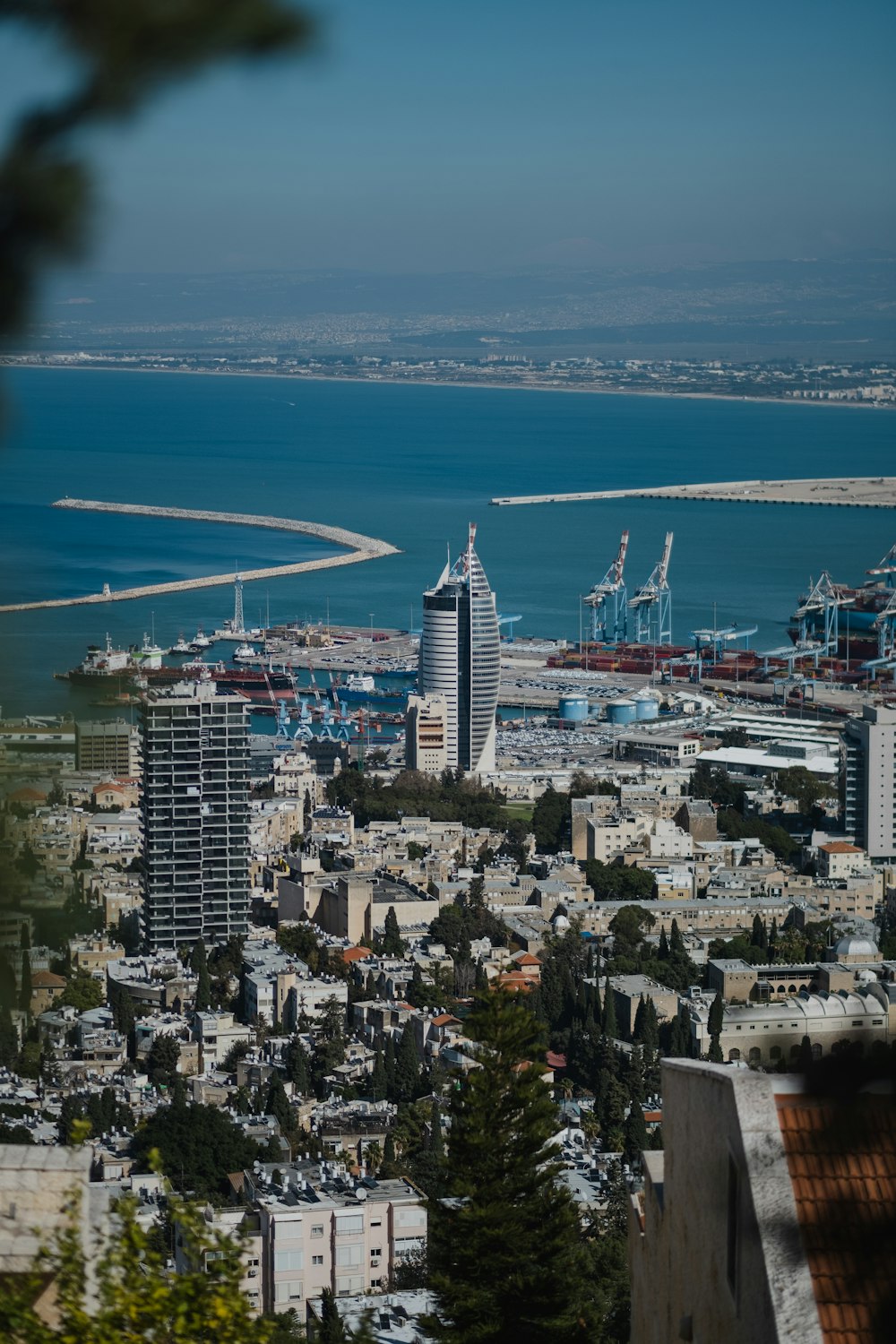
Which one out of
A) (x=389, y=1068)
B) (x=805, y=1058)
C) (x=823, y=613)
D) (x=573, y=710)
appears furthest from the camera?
(x=823, y=613)

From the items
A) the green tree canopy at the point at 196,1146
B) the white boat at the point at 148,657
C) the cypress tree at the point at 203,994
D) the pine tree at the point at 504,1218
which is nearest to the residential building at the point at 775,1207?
the pine tree at the point at 504,1218

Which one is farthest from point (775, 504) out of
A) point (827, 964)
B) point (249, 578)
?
point (827, 964)

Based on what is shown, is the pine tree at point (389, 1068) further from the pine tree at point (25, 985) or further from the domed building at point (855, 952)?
the pine tree at point (25, 985)

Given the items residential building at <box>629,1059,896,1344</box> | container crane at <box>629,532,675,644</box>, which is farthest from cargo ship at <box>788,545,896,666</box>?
residential building at <box>629,1059,896,1344</box>

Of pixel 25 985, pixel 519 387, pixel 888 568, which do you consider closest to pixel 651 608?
pixel 888 568

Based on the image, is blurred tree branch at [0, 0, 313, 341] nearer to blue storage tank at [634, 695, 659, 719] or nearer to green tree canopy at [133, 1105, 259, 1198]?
green tree canopy at [133, 1105, 259, 1198]

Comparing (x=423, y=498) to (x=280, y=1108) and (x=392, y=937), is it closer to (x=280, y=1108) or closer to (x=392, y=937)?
(x=392, y=937)

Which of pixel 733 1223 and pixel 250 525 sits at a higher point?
pixel 733 1223
